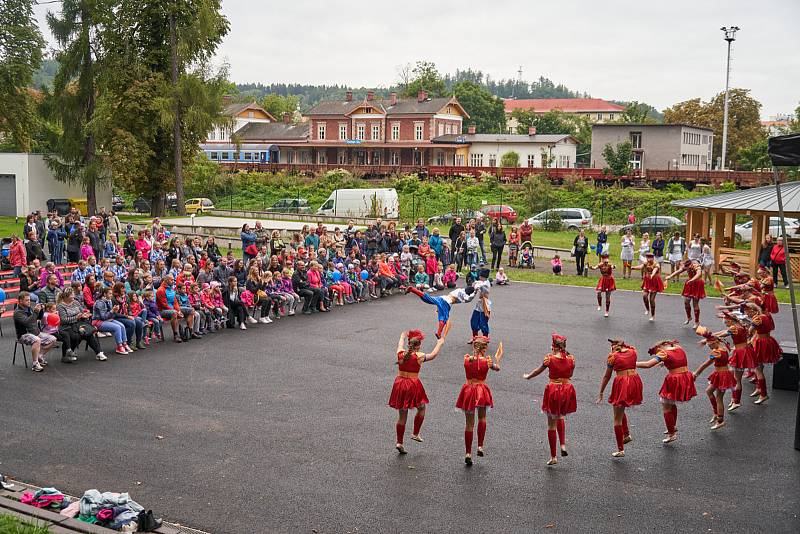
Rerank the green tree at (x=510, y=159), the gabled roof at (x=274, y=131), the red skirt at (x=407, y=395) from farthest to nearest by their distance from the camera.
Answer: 1. the gabled roof at (x=274, y=131)
2. the green tree at (x=510, y=159)
3. the red skirt at (x=407, y=395)

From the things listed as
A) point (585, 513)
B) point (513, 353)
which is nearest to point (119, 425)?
point (585, 513)

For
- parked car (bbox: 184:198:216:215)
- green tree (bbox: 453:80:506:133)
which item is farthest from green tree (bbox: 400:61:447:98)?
parked car (bbox: 184:198:216:215)

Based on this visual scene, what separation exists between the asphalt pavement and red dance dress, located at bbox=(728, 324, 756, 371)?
2.61 feet

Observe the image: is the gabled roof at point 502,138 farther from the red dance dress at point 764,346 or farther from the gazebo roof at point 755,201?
the red dance dress at point 764,346

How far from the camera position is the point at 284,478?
960cm

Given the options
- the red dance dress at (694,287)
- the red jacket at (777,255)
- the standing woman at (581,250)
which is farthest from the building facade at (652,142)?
the red dance dress at (694,287)

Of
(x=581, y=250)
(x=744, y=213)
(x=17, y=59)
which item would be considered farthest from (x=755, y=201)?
(x=17, y=59)

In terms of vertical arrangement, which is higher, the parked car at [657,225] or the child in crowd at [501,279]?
the parked car at [657,225]

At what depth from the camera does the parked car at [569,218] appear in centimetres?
4225

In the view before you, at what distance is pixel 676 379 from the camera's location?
10680 millimetres

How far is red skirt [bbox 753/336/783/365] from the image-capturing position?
12828 mm

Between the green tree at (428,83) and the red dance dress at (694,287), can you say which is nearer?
the red dance dress at (694,287)

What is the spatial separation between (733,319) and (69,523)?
32.2 feet

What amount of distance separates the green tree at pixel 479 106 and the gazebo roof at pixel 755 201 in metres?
79.6
